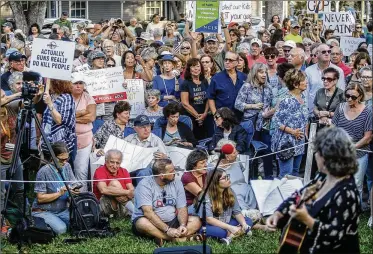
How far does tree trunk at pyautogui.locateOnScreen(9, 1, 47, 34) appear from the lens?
3179 centimetres

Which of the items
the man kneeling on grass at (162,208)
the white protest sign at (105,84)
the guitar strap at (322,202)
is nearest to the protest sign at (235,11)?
the white protest sign at (105,84)

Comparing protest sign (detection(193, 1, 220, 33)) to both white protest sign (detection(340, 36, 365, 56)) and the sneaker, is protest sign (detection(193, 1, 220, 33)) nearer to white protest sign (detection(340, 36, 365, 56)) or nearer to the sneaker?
white protest sign (detection(340, 36, 365, 56))

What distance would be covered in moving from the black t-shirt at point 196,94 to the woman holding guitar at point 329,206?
6052mm

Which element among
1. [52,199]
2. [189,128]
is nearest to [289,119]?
[189,128]

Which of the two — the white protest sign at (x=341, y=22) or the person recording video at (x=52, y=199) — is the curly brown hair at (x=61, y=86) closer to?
the person recording video at (x=52, y=199)

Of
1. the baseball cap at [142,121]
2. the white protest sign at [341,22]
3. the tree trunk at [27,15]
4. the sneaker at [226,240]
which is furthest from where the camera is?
the tree trunk at [27,15]

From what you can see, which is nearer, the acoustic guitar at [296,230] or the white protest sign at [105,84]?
the acoustic guitar at [296,230]

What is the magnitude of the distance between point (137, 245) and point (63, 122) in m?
2.10

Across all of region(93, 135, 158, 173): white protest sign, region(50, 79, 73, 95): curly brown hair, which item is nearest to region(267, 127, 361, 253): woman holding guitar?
region(93, 135, 158, 173): white protest sign

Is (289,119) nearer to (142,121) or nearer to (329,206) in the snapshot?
(142,121)

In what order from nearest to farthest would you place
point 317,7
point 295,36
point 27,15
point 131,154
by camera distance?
1. point 131,154
2. point 295,36
3. point 317,7
4. point 27,15

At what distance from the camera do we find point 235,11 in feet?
64.6

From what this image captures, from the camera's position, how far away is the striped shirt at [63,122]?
34.8 feet

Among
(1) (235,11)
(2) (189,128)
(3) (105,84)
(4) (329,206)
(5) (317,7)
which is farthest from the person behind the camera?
(5) (317,7)
